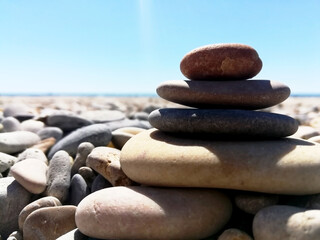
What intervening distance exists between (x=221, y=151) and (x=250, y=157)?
250 mm

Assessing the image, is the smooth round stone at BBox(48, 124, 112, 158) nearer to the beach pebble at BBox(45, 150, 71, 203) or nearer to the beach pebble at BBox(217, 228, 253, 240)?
the beach pebble at BBox(45, 150, 71, 203)

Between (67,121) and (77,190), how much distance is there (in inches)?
106

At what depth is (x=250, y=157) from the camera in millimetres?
2914

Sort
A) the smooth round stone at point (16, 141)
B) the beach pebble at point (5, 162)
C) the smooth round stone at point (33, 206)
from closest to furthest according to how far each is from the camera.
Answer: the smooth round stone at point (33, 206) → the beach pebble at point (5, 162) → the smooth round stone at point (16, 141)

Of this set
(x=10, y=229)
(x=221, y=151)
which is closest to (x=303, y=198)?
(x=221, y=151)

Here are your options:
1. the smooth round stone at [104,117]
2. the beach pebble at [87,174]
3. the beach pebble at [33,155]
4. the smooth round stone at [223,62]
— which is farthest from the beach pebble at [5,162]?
the smooth round stone at [104,117]

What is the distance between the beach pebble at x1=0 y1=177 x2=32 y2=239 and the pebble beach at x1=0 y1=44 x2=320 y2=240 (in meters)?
0.01

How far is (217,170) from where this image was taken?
288cm

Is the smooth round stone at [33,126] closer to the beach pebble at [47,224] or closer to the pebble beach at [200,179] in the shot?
the pebble beach at [200,179]

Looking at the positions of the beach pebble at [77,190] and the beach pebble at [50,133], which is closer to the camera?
the beach pebble at [77,190]

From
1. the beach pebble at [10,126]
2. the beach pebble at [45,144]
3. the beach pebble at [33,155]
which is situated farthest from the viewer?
the beach pebble at [10,126]

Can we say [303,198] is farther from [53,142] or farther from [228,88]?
[53,142]

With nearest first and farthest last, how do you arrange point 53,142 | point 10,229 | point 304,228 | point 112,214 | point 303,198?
point 304,228 → point 112,214 → point 303,198 → point 10,229 → point 53,142

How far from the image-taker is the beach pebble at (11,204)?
3605mm
